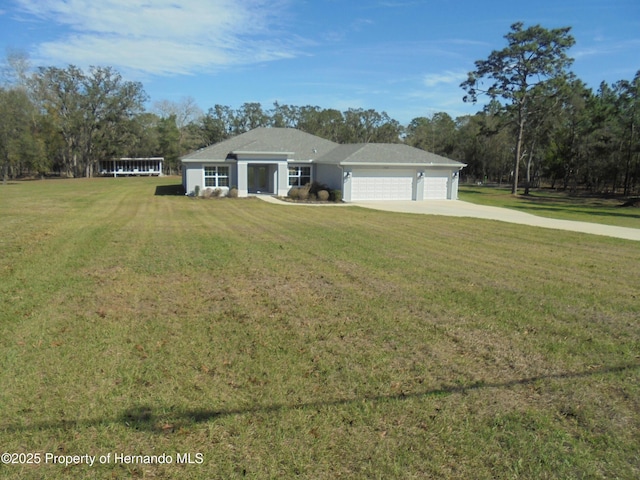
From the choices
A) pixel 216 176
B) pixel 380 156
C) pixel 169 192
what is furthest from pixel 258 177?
pixel 380 156

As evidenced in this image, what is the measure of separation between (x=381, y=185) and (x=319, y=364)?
24.3 meters

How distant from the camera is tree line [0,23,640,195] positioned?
3947 cm

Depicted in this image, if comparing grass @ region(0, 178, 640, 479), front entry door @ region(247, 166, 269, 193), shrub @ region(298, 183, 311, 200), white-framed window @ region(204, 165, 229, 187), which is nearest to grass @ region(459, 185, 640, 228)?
shrub @ region(298, 183, 311, 200)

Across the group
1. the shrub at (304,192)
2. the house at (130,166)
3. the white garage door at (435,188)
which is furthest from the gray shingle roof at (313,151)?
the house at (130,166)

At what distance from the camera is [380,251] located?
1092cm

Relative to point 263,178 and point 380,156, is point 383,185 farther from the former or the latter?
point 263,178

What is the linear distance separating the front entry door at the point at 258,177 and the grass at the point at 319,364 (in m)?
22.7

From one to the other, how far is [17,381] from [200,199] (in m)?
22.6

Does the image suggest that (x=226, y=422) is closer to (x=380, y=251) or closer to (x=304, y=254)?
(x=304, y=254)

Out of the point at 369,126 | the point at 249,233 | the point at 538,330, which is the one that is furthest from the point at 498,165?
the point at 538,330

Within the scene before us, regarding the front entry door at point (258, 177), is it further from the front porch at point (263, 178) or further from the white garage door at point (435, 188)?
the white garage door at point (435, 188)

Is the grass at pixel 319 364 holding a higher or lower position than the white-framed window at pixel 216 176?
lower

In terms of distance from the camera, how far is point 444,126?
82.7 meters

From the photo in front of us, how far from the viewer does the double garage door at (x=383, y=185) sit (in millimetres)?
27641
